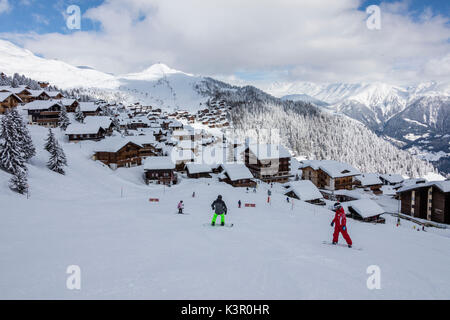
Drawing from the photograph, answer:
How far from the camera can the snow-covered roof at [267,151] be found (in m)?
63.8

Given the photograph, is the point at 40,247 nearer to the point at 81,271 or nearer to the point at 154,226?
the point at 81,271

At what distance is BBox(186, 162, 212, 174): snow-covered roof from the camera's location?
56484 mm

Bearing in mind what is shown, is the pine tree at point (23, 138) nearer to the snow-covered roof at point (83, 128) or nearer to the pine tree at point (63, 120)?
the snow-covered roof at point (83, 128)

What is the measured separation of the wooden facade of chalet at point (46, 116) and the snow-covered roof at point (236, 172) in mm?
43820

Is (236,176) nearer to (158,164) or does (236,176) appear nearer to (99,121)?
(158,164)

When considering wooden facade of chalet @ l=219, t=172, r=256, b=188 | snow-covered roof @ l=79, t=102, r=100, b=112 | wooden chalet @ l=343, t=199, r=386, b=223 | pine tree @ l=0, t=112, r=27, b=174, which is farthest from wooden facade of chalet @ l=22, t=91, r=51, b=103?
wooden chalet @ l=343, t=199, r=386, b=223

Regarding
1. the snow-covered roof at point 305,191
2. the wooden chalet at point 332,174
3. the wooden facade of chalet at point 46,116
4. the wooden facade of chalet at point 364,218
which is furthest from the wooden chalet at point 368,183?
the wooden facade of chalet at point 46,116

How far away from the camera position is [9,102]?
6228 cm

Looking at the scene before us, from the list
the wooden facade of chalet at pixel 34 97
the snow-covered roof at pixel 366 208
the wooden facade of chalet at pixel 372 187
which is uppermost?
the wooden facade of chalet at pixel 34 97

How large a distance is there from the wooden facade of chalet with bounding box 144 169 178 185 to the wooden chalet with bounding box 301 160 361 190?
39190 millimetres

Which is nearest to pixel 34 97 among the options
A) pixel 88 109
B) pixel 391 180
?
pixel 88 109

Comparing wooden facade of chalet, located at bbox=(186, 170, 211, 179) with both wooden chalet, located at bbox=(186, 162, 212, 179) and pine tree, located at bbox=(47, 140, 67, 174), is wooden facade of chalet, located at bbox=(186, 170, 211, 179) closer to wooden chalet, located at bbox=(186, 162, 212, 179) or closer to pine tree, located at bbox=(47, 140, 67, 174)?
wooden chalet, located at bbox=(186, 162, 212, 179)
